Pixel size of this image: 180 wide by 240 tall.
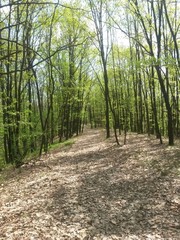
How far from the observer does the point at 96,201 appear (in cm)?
666

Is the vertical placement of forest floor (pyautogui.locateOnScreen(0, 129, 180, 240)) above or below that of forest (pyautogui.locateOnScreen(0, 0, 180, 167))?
below

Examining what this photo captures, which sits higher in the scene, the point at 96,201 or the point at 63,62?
the point at 63,62

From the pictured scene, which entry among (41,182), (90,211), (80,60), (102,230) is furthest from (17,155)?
(80,60)

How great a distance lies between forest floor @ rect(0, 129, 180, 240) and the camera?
16.5 feet

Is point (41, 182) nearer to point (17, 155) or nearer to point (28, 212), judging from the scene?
point (28, 212)

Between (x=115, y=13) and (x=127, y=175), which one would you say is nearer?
(x=127, y=175)

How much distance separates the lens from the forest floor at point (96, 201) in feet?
16.5

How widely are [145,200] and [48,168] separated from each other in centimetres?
615

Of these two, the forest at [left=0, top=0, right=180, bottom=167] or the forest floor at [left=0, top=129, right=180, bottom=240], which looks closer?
the forest floor at [left=0, top=129, right=180, bottom=240]

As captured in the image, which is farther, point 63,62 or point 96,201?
point 63,62

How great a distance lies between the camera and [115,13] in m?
17.2

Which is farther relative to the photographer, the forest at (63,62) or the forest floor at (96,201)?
the forest at (63,62)

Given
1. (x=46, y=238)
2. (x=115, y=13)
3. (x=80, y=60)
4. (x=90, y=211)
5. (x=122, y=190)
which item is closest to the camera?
(x=46, y=238)

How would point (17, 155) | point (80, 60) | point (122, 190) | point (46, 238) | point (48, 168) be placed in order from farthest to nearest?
1. point (80, 60)
2. point (17, 155)
3. point (48, 168)
4. point (122, 190)
5. point (46, 238)
